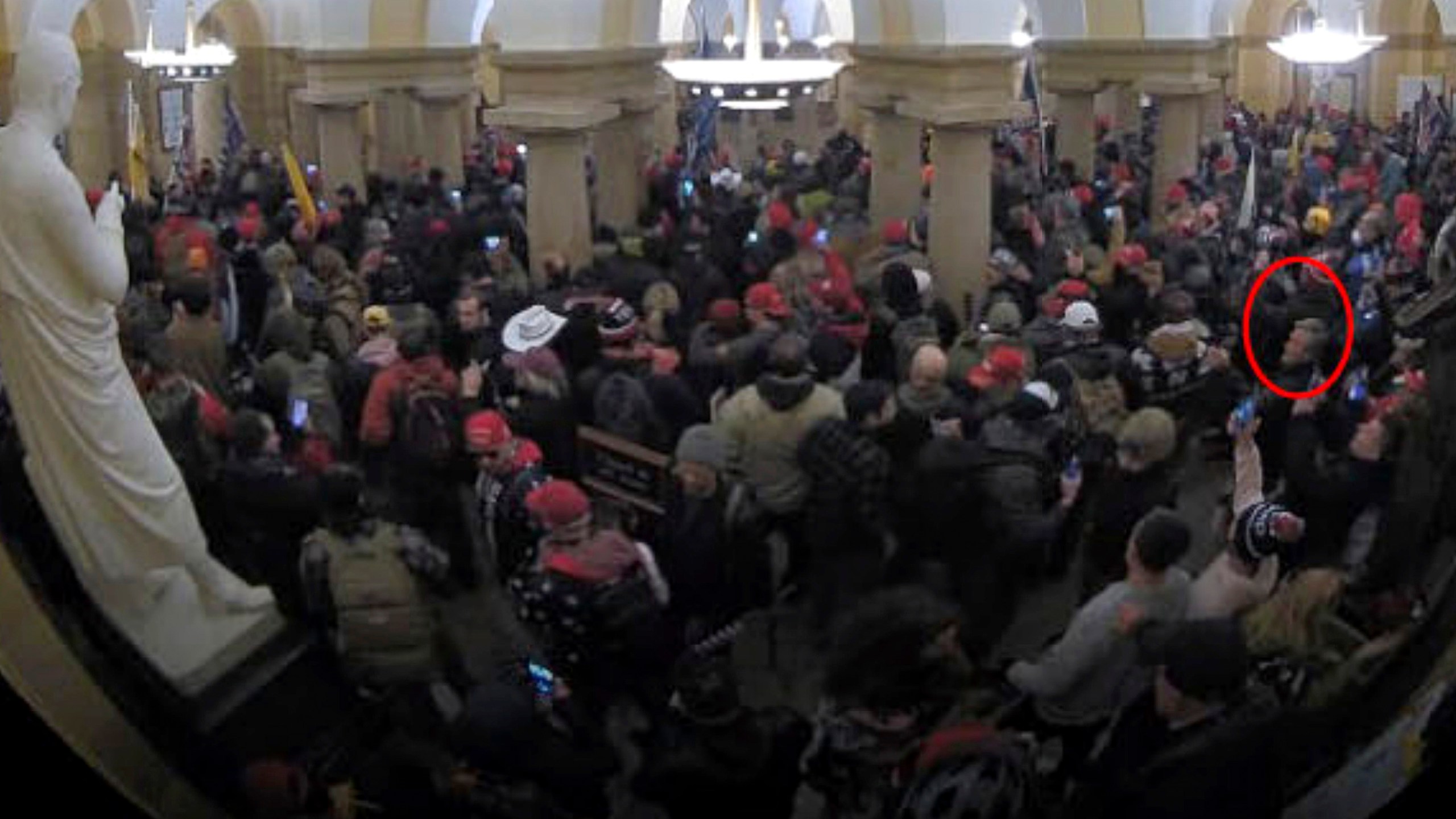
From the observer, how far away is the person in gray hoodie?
4.12 metres

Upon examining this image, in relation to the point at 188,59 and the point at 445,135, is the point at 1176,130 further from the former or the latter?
the point at 188,59

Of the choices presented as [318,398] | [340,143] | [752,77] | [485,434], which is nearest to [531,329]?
[485,434]

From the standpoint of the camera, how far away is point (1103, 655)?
4172mm

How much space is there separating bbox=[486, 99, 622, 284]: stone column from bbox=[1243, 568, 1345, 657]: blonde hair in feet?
14.0

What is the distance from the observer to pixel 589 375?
196 inches

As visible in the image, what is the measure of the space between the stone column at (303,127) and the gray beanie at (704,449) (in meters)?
2.12

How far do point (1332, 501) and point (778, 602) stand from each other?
1464mm

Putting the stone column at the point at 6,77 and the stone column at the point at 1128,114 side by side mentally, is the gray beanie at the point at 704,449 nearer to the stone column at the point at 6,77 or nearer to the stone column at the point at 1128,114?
the stone column at the point at 6,77

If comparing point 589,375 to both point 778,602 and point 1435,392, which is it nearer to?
point 778,602

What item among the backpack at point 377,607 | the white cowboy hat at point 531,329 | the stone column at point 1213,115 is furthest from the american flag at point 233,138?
the stone column at point 1213,115

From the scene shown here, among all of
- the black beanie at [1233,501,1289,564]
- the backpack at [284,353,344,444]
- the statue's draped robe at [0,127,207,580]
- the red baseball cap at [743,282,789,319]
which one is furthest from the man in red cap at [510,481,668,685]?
the red baseball cap at [743,282,789,319]

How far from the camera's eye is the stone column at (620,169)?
1039 centimetres

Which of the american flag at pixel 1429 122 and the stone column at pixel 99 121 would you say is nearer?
the stone column at pixel 99 121

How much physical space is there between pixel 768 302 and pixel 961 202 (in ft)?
9.38
